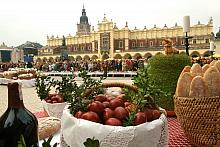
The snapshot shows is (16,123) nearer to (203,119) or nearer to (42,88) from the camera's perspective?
(203,119)

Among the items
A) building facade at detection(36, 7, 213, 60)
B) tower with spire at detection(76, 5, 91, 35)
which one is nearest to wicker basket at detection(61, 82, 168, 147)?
building facade at detection(36, 7, 213, 60)

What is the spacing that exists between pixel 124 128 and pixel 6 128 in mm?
547

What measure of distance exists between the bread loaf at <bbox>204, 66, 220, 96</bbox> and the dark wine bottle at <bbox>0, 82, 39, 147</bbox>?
1.25 meters

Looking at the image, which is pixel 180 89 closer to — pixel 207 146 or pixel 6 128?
pixel 207 146

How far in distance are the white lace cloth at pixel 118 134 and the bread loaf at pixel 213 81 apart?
605mm

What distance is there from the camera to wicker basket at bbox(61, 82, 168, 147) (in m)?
1.54

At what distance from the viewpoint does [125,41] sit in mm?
60031

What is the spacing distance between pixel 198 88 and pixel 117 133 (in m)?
0.86

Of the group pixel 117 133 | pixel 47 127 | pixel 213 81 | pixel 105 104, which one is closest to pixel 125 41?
pixel 47 127

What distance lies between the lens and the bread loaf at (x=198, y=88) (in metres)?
2.14

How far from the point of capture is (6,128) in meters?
1.32

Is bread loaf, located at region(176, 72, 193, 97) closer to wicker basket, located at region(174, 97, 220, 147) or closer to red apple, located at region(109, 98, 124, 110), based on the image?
wicker basket, located at region(174, 97, 220, 147)

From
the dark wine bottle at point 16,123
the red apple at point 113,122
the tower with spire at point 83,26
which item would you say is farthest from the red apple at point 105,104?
the tower with spire at point 83,26

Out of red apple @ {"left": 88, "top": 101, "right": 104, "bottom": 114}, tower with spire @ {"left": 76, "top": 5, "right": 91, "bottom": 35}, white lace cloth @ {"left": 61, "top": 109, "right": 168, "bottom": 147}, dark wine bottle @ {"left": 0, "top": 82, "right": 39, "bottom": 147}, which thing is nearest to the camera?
dark wine bottle @ {"left": 0, "top": 82, "right": 39, "bottom": 147}
